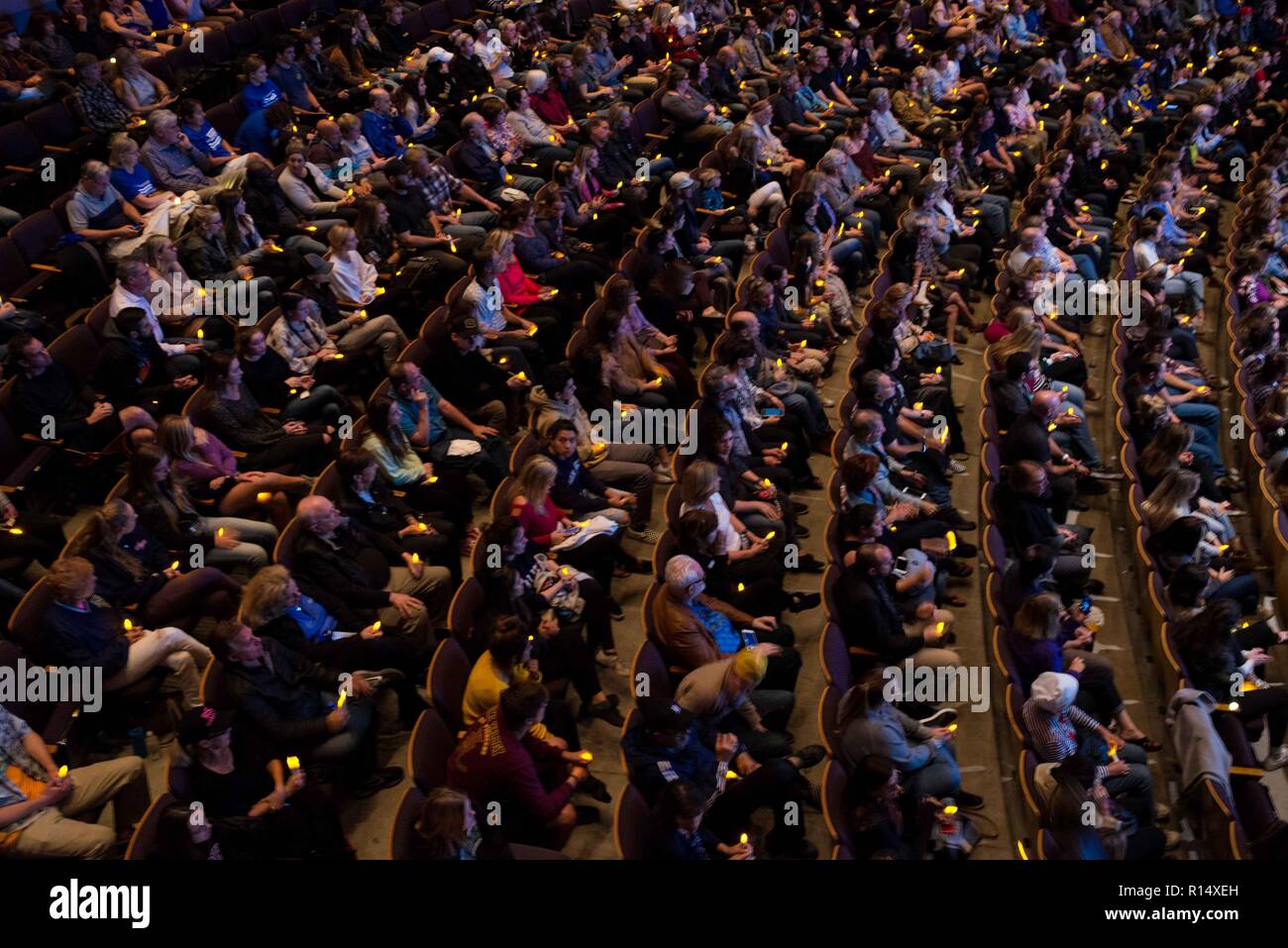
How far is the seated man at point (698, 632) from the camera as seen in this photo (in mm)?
4590

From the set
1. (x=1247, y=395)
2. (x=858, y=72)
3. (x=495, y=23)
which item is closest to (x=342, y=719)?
(x=1247, y=395)

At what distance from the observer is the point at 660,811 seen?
3.73 m

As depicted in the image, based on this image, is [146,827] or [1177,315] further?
[1177,315]

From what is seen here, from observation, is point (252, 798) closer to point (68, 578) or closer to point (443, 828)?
point (443, 828)

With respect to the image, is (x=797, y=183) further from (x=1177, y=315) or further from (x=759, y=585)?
(x=759, y=585)

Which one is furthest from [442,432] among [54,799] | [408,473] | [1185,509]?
[1185,509]

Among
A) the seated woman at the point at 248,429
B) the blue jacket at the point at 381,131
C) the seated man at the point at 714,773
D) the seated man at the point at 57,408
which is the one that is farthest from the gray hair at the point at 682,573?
the blue jacket at the point at 381,131

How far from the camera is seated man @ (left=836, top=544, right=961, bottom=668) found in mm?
4746

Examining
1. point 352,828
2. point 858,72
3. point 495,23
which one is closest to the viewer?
point 352,828

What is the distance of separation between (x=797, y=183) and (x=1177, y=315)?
2907 mm

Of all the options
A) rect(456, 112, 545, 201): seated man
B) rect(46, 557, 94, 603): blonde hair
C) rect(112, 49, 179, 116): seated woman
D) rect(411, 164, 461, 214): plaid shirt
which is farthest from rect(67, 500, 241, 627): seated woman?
rect(112, 49, 179, 116): seated woman

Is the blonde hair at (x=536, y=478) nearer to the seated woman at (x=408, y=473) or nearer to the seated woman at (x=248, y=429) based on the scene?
the seated woman at (x=408, y=473)

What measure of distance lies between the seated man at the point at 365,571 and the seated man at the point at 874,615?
1627mm

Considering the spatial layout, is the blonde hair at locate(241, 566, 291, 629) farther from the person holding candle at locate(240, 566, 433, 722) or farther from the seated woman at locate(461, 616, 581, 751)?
the seated woman at locate(461, 616, 581, 751)
